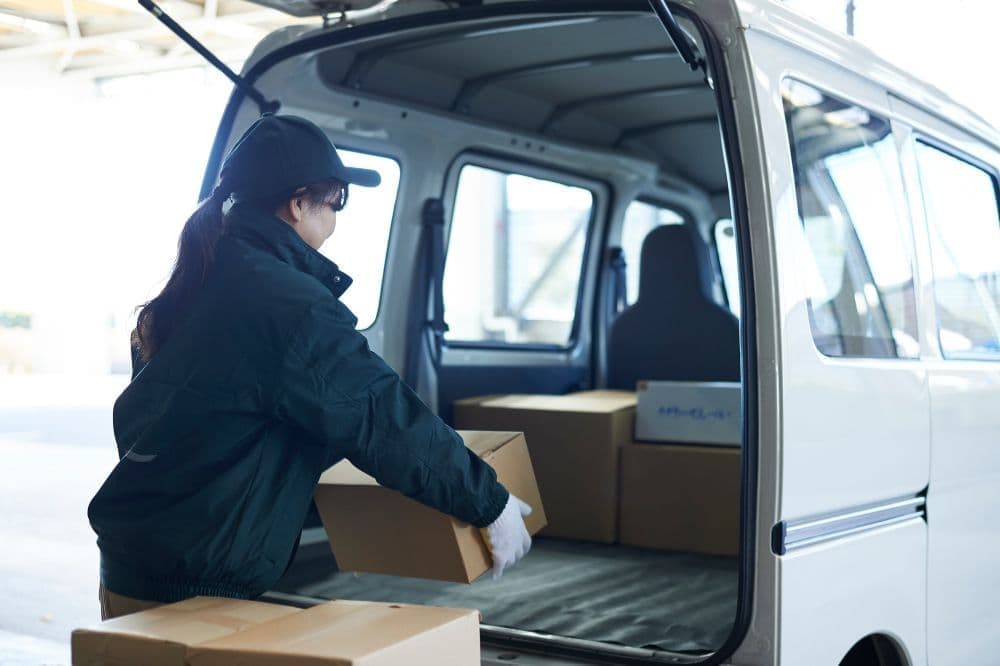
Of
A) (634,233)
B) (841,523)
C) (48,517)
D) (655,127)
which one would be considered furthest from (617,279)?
(48,517)

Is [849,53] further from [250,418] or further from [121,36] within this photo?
[121,36]

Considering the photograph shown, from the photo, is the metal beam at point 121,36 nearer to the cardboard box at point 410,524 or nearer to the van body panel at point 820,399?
the cardboard box at point 410,524

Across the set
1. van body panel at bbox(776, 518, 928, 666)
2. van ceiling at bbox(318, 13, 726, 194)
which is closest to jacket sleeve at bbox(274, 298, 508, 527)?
van body panel at bbox(776, 518, 928, 666)

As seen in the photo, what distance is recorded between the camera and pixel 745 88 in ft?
8.76

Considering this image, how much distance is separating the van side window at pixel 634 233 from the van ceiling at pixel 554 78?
34 cm

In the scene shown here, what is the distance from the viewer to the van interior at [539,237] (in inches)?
150

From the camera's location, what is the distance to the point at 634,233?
6766 mm


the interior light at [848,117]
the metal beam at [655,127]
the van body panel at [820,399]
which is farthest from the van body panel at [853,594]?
the metal beam at [655,127]

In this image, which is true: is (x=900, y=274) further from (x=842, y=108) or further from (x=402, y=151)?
(x=402, y=151)

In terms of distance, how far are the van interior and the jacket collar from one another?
1.04 metres

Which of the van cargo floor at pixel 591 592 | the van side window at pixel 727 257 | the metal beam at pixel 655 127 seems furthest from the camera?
the van side window at pixel 727 257

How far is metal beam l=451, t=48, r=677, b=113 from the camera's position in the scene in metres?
4.80

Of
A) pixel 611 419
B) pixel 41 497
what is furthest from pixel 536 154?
pixel 41 497

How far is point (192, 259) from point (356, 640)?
3.14ft
